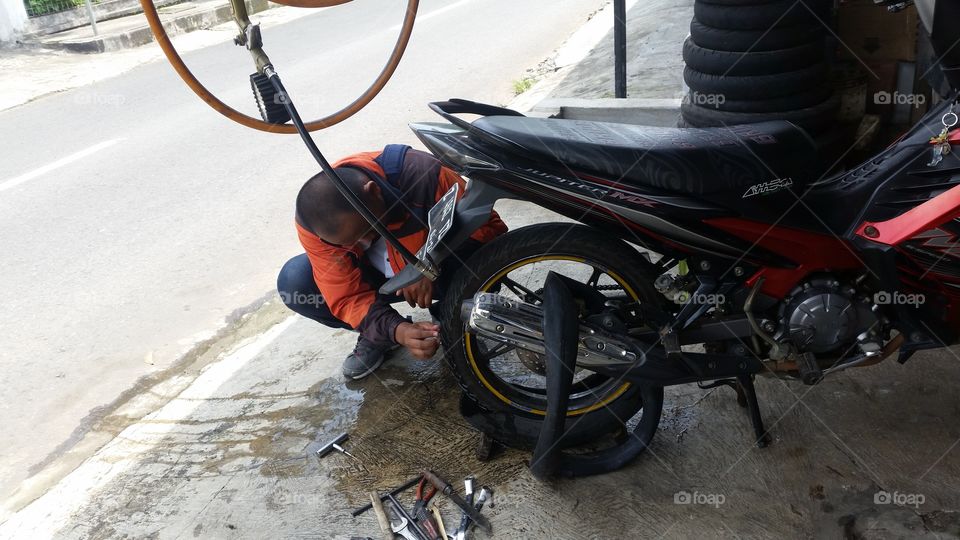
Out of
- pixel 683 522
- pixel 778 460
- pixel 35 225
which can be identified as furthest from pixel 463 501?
pixel 35 225

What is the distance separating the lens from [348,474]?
252 centimetres

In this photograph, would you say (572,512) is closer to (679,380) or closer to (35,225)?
(679,380)

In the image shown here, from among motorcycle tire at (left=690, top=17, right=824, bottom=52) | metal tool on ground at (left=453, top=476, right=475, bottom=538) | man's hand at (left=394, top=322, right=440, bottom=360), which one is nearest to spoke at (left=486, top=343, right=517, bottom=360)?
man's hand at (left=394, top=322, right=440, bottom=360)

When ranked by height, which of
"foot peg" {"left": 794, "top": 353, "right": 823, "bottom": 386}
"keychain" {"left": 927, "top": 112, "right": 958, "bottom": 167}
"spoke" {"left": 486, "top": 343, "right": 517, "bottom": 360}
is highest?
"keychain" {"left": 927, "top": 112, "right": 958, "bottom": 167}

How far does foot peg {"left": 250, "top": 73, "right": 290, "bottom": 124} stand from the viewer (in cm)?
192

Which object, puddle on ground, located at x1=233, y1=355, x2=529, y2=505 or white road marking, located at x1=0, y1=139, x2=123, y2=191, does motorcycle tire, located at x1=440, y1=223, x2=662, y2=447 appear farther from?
white road marking, located at x1=0, y1=139, x2=123, y2=191

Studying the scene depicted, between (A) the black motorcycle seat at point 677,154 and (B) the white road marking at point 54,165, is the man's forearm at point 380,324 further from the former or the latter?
(B) the white road marking at point 54,165

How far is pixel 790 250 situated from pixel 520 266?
74cm

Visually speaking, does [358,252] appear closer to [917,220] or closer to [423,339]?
[423,339]

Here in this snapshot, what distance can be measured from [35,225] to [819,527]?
17.0 feet

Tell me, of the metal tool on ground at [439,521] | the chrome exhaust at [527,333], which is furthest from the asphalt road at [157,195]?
the chrome exhaust at [527,333]

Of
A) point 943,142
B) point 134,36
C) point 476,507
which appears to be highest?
point 943,142

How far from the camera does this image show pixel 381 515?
2.29 meters

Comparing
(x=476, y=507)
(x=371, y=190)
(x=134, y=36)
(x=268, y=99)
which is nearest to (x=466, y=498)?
(x=476, y=507)
